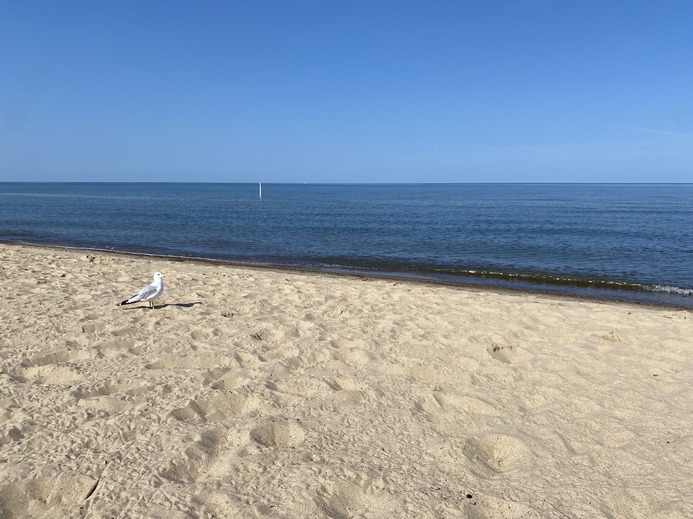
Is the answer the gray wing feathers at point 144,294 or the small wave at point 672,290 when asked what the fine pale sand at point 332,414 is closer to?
the gray wing feathers at point 144,294

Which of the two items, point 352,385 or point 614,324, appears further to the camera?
point 614,324

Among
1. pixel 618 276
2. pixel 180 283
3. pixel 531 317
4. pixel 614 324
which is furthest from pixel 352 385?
pixel 618 276

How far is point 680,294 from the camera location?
501 inches

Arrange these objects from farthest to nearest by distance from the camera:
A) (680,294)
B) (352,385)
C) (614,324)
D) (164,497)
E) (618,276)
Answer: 1. (618,276)
2. (680,294)
3. (614,324)
4. (352,385)
5. (164,497)

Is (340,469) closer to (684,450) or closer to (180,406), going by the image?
(180,406)

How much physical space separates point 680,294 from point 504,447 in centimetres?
1182

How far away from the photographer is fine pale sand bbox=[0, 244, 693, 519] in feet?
10.3

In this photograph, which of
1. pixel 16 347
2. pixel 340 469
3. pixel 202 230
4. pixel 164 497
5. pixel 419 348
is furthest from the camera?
pixel 202 230

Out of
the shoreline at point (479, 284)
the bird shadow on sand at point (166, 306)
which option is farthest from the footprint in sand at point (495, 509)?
the shoreline at point (479, 284)

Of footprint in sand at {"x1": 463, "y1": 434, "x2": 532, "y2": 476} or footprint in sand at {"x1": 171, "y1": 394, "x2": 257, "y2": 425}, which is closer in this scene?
footprint in sand at {"x1": 463, "y1": 434, "x2": 532, "y2": 476}

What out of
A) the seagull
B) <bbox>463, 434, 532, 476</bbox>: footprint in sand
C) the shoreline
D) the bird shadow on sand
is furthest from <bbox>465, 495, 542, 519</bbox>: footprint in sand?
the shoreline

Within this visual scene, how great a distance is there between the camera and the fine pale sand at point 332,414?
3.12m

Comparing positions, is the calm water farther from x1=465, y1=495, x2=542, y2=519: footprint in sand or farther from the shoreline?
x1=465, y1=495, x2=542, y2=519: footprint in sand

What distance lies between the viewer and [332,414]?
4.27m
